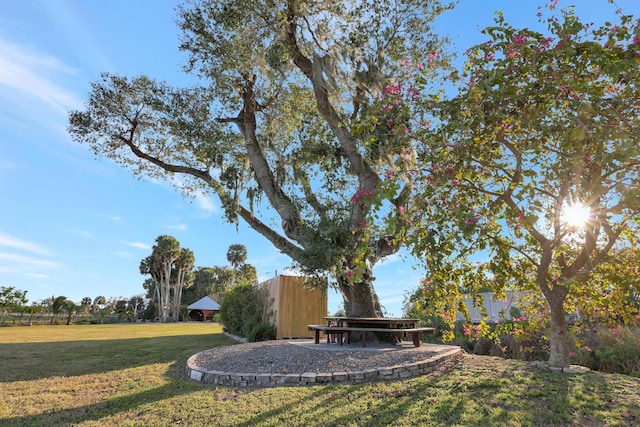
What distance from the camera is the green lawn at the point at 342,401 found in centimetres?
362

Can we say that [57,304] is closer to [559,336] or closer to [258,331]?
[258,331]

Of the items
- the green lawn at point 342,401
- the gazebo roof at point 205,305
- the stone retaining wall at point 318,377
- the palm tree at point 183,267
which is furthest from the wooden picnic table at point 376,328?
the palm tree at point 183,267

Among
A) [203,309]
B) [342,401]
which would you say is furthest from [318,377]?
[203,309]

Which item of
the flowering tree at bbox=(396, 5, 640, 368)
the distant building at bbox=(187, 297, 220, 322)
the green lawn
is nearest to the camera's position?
the flowering tree at bbox=(396, 5, 640, 368)

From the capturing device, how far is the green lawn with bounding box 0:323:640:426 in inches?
142

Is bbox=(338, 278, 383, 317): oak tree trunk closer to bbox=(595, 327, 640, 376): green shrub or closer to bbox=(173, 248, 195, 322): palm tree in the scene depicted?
bbox=(595, 327, 640, 376): green shrub

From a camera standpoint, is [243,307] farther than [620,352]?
Yes

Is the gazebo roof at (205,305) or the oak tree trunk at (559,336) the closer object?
the oak tree trunk at (559,336)

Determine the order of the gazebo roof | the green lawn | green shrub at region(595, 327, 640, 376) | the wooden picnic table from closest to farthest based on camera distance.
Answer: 1. the green lawn
2. green shrub at region(595, 327, 640, 376)
3. the wooden picnic table
4. the gazebo roof

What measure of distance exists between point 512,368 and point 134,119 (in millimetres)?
12116

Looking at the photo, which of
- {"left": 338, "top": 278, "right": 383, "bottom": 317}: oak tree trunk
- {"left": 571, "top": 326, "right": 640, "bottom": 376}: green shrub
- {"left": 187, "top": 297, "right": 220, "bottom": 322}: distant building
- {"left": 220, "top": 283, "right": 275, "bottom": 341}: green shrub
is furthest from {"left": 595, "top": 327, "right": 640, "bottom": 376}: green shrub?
{"left": 187, "top": 297, "right": 220, "bottom": 322}: distant building

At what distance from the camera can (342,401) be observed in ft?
13.8

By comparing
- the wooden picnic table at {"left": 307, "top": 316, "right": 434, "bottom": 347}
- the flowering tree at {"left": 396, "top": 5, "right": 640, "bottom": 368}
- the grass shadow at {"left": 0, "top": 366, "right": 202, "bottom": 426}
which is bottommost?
the grass shadow at {"left": 0, "top": 366, "right": 202, "bottom": 426}

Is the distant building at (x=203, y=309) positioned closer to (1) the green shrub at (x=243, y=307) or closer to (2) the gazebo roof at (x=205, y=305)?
(2) the gazebo roof at (x=205, y=305)
